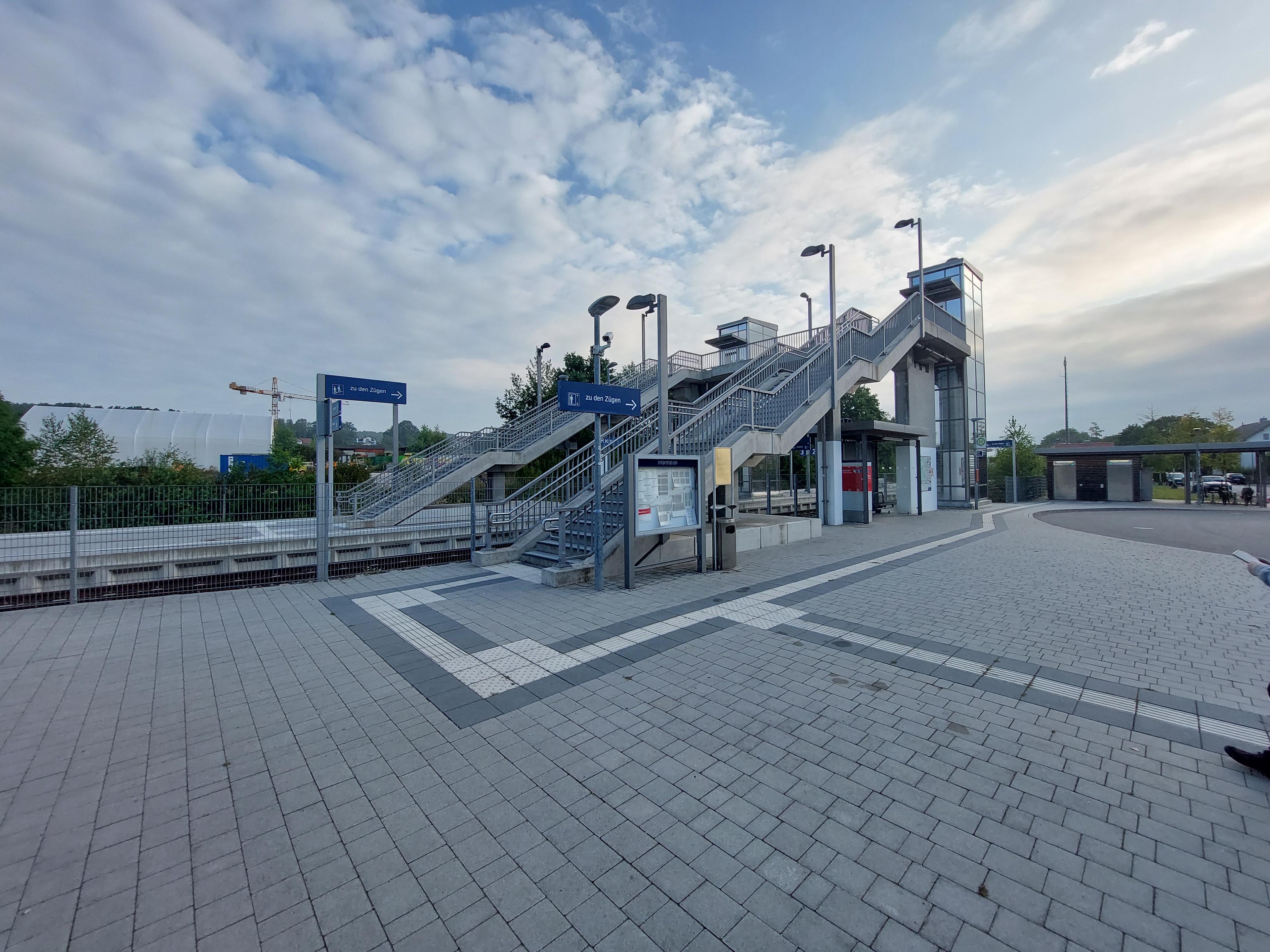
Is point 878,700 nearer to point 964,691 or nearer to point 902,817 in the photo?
point 964,691

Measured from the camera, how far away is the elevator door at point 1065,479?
3269 centimetres

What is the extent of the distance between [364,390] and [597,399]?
16.6 ft

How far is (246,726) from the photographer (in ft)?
13.6

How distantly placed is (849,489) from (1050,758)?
16.6m

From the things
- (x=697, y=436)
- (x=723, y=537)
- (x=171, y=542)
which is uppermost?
(x=697, y=436)

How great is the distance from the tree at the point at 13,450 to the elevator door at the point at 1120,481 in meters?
50.6

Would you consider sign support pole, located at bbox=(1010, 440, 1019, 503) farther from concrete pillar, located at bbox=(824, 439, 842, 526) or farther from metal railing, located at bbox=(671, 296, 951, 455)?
concrete pillar, located at bbox=(824, 439, 842, 526)

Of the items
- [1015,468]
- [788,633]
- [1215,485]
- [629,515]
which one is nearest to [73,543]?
[629,515]

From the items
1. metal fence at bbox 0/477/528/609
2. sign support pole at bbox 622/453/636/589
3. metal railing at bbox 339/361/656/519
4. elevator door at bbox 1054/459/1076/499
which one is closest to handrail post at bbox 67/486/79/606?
metal fence at bbox 0/477/528/609

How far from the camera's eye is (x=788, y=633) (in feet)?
20.5

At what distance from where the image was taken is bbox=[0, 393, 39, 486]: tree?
1920 cm

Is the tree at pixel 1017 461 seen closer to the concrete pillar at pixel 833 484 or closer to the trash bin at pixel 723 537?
the concrete pillar at pixel 833 484

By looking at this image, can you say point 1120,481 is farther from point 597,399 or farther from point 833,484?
point 597,399

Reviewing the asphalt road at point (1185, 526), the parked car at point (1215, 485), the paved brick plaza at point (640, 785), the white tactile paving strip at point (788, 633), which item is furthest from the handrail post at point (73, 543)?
the parked car at point (1215, 485)
